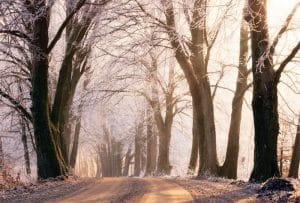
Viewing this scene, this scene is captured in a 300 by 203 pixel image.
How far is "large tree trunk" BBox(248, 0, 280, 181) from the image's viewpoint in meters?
13.0

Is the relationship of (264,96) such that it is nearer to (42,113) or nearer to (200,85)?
(42,113)

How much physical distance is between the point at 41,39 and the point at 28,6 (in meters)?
1.82

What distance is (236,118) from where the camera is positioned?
2069 cm

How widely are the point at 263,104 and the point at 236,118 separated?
301 inches

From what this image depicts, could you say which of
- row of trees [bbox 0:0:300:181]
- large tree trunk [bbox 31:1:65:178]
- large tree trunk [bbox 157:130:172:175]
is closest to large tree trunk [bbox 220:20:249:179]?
row of trees [bbox 0:0:300:181]

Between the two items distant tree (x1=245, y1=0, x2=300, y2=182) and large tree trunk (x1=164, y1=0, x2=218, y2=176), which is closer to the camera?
distant tree (x1=245, y1=0, x2=300, y2=182)

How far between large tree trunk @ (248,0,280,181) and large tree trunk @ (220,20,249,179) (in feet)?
22.6

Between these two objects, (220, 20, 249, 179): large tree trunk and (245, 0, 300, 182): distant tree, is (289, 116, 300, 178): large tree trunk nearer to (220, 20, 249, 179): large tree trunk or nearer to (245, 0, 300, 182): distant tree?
(220, 20, 249, 179): large tree trunk

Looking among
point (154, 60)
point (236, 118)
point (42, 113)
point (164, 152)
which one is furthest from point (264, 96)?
point (164, 152)

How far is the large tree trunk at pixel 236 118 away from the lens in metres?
20.2

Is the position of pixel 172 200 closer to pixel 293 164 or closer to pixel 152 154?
pixel 293 164

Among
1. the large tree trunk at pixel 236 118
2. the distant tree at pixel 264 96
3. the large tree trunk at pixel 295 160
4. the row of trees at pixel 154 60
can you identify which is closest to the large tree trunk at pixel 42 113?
the row of trees at pixel 154 60

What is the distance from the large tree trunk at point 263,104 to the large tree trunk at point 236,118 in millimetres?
6882

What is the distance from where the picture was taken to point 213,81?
31.5m
